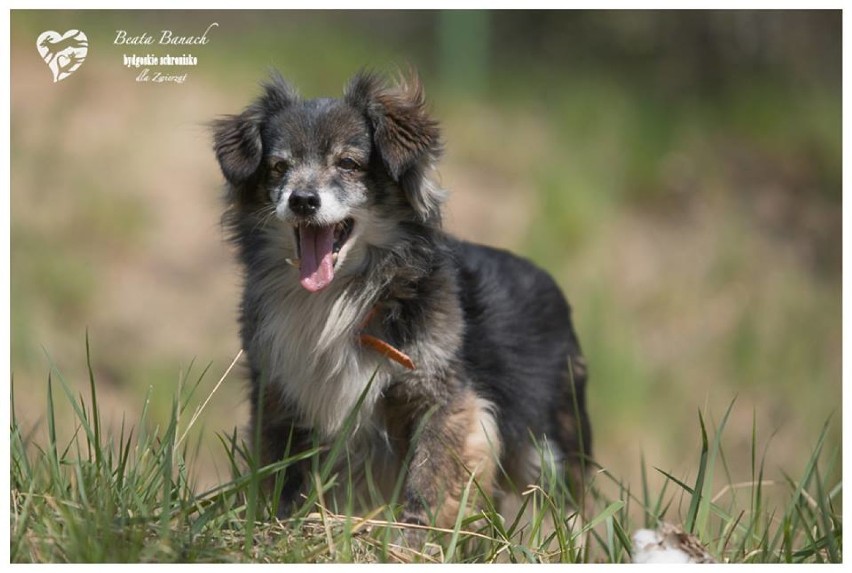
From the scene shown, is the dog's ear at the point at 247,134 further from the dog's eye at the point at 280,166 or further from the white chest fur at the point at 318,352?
the white chest fur at the point at 318,352

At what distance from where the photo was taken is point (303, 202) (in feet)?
13.9

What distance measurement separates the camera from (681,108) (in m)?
13.5

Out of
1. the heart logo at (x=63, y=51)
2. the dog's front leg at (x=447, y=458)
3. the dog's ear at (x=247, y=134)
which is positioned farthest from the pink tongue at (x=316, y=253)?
the heart logo at (x=63, y=51)

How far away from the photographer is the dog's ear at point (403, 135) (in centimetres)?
448

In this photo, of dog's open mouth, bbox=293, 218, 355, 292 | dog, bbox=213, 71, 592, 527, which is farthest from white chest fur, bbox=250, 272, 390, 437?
dog's open mouth, bbox=293, 218, 355, 292

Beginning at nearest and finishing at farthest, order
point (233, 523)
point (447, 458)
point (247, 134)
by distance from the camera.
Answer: point (233, 523), point (447, 458), point (247, 134)

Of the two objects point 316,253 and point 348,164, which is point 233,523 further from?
point 348,164

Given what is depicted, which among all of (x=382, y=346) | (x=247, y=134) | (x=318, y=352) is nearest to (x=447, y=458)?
(x=382, y=346)

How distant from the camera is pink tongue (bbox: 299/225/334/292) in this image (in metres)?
4.46

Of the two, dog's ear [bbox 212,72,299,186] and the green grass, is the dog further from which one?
the green grass

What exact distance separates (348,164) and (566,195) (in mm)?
7904

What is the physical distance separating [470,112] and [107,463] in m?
9.74

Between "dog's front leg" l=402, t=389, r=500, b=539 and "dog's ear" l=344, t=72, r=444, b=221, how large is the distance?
77 centimetres

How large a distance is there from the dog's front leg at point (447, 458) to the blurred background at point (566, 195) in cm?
529
